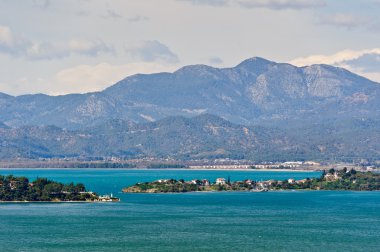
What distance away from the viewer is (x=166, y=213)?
13125 cm

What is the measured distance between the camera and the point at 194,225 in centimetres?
11350

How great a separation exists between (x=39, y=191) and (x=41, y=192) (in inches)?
14.1

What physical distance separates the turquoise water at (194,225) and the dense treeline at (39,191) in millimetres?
6202

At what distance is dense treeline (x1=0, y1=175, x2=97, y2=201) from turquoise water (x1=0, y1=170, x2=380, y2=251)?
6202mm

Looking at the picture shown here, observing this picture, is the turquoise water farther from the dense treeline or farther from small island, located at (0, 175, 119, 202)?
the dense treeline

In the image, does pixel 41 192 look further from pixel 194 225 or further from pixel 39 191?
pixel 194 225

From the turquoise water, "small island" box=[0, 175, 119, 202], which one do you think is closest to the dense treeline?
"small island" box=[0, 175, 119, 202]

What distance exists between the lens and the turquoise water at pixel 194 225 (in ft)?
310

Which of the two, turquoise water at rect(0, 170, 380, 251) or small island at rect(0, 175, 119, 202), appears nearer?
turquoise water at rect(0, 170, 380, 251)

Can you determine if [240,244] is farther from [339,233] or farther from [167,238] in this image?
[339,233]

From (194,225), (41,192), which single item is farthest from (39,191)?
(194,225)

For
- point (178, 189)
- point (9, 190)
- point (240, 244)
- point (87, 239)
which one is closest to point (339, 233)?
point (240, 244)

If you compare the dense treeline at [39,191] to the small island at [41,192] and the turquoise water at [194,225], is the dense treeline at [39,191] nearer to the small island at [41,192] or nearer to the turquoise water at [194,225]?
the small island at [41,192]

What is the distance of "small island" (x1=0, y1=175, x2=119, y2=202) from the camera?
152 m
